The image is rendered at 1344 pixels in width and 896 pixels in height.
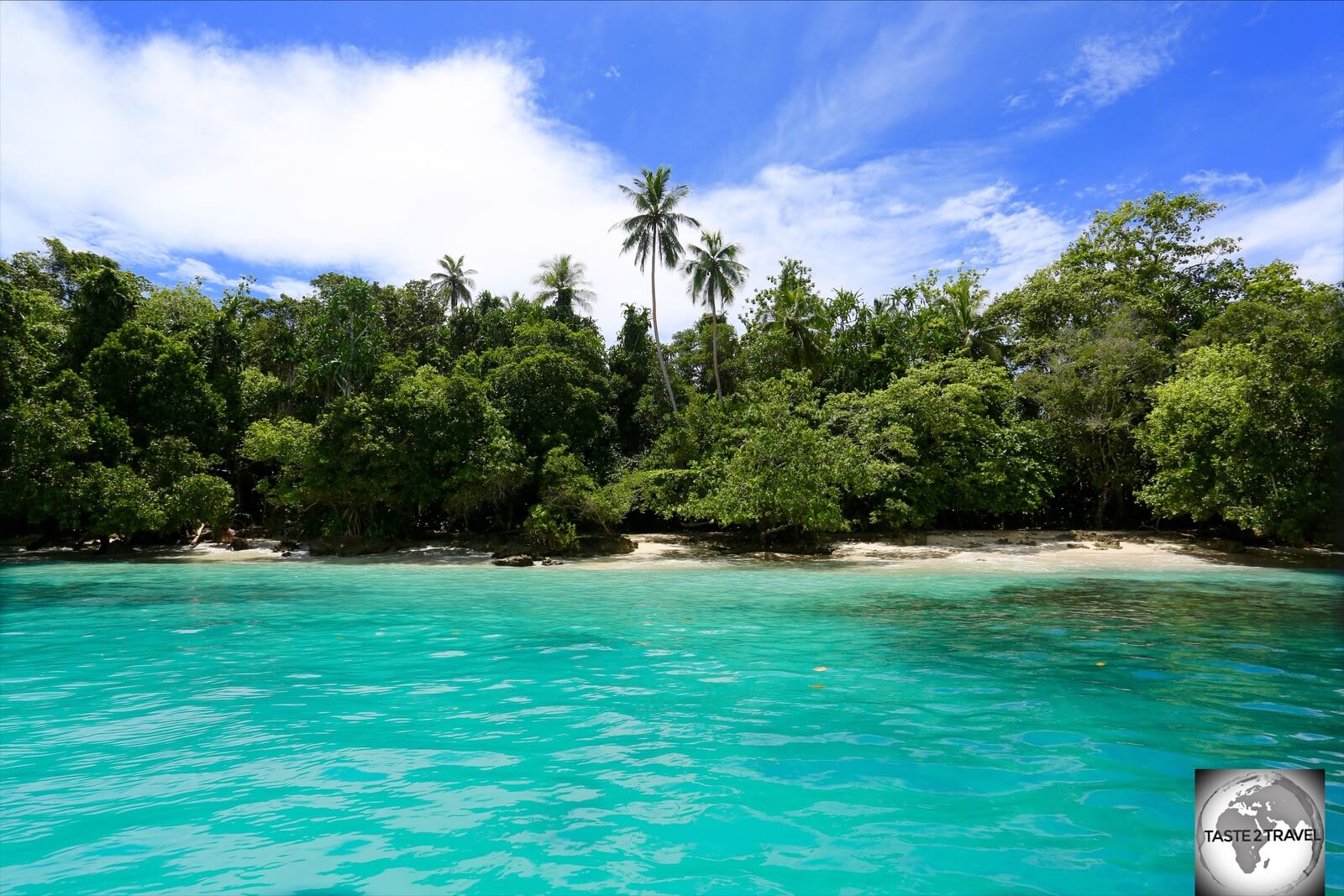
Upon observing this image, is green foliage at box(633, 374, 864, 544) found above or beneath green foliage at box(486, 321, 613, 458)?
beneath

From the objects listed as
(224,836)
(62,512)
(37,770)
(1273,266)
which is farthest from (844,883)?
(1273,266)

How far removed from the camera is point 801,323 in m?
32.3

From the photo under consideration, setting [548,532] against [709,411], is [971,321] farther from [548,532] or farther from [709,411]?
[548,532]

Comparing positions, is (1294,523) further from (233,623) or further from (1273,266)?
(233,623)

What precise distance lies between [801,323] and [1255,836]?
3095 cm

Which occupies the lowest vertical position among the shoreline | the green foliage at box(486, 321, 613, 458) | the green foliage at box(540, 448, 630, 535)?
the shoreline

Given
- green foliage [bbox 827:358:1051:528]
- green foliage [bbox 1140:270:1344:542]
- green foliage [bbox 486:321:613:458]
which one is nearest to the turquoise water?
green foliage [bbox 1140:270:1344:542]

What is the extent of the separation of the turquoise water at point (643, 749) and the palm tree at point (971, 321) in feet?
77.4

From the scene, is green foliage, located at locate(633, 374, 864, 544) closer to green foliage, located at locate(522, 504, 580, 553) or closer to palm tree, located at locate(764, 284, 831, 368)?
green foliage, located at locate(522, 504, 580, 553)

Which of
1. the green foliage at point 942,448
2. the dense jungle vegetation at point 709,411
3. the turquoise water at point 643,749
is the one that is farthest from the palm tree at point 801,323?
the turquoise water at point 643,749

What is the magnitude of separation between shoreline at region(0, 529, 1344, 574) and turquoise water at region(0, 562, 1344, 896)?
1033cm

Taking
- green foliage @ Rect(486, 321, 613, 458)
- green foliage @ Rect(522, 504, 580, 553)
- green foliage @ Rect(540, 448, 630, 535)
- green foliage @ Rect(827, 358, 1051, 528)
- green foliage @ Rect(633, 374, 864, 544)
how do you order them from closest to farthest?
1. green foliage @ Rect(633, 374, 864, 544)
2. green foliage @ Rect(522, 504, 580, 553)
3. green foliage @ Rect(540, 448, 630, 535)
4. green foliage @ Rect(827, 358, 1051, 528)
5. green foliage @ Rect(486, 321, 613, 458)

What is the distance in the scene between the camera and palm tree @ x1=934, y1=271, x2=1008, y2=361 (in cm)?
3297

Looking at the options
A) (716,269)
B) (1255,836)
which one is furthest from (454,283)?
(1255,836)
